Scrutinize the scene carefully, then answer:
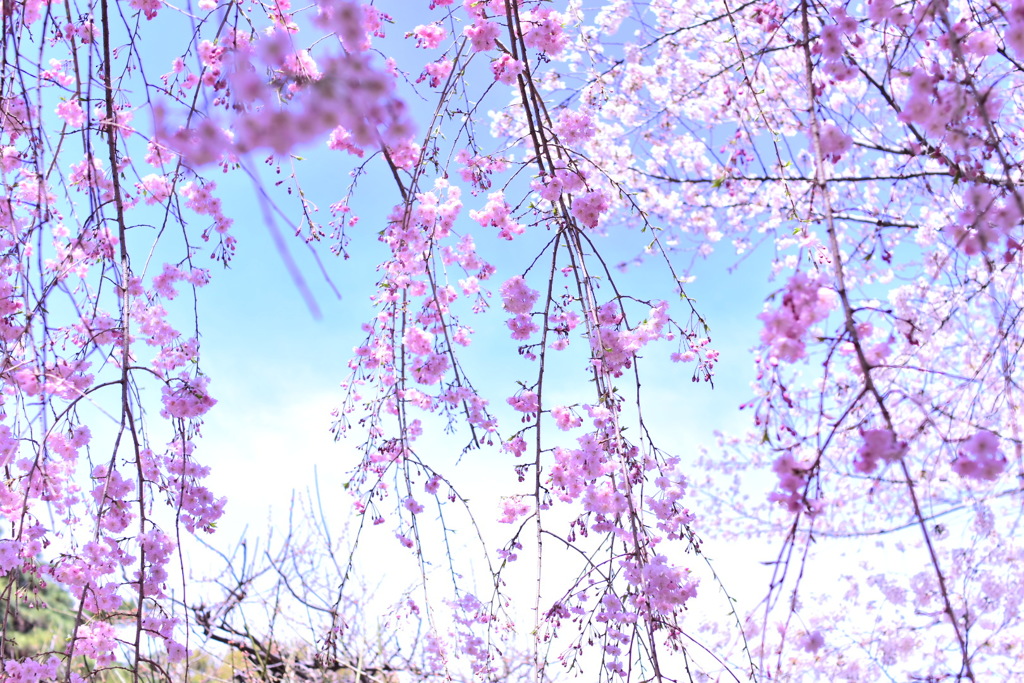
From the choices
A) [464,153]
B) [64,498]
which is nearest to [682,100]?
[464,153]

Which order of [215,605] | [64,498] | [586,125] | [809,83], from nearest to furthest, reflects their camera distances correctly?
[809,83] → [64,498] → [586,125] → [215,605]

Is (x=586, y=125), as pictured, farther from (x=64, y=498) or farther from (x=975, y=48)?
(x=64, y=498)

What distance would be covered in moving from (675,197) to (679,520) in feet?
13.8

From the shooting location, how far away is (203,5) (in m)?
2.93

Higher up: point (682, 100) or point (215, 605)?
point (682, 100)

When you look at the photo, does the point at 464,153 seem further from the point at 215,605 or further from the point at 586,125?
the point at 215,605

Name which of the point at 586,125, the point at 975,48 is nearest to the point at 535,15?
the point at 586,125

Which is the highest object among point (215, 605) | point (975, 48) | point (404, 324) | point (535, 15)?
point (535, 15)

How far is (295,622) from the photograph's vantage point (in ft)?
15.3

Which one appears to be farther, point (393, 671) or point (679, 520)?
point (393, 671)

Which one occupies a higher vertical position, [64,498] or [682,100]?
[682,100]

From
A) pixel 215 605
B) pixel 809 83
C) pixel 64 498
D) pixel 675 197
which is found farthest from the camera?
pixel 675 197

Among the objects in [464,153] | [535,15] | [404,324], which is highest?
[535,15]

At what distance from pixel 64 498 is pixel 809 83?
2.70m
